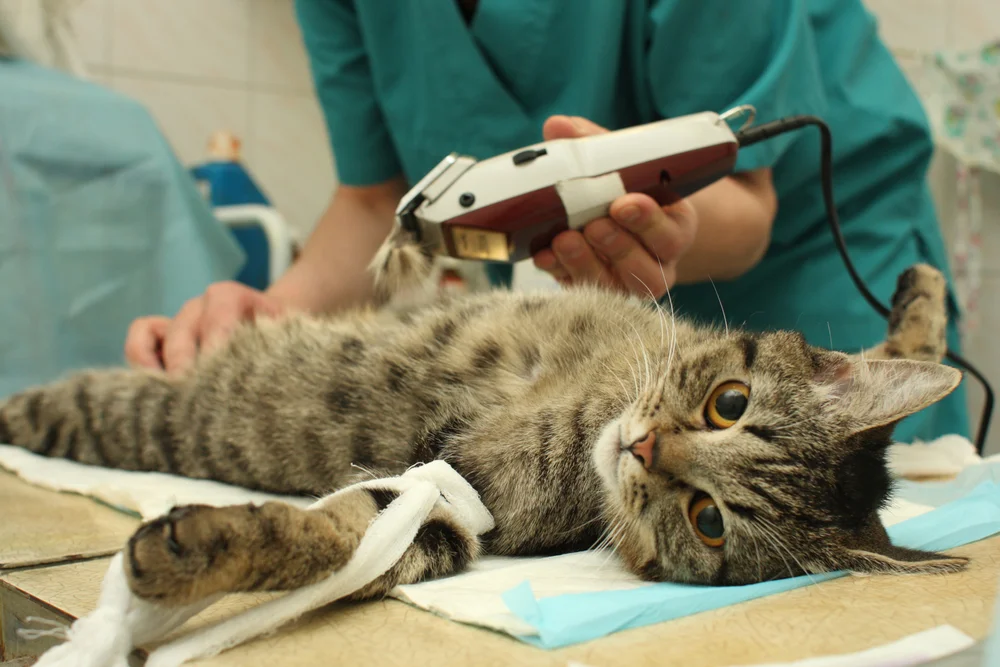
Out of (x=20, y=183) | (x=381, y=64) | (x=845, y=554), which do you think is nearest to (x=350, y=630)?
(x=845, y=554)

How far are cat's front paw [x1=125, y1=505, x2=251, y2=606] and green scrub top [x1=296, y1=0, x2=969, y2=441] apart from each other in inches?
34.0

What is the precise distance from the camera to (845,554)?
0.66 m

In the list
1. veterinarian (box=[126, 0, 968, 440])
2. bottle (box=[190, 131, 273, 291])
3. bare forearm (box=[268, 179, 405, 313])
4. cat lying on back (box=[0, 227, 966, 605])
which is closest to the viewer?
cat lying on back (box=[0, 227, 966, 605])

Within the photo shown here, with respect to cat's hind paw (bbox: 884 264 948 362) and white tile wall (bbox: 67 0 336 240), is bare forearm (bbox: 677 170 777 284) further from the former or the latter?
white tile wall (bbox: 67 0 336 240)

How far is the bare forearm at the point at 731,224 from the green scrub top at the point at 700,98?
50mm

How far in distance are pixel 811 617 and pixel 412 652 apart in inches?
10.8

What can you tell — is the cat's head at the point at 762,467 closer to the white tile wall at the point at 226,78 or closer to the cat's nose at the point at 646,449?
the cat's nose at the point at 646,449

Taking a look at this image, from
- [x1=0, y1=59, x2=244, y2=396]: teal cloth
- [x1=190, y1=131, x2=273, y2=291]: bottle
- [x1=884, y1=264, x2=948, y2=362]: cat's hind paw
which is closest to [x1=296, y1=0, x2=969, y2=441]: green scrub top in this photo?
[x1=884, y1=264, x2=948, y2=362]: cat's hind paw

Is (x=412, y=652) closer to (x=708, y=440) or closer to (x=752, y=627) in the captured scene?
(x=752, y=627)

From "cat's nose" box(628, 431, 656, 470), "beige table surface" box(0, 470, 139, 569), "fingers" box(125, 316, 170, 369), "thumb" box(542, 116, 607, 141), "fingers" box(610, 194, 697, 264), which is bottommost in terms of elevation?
"beige table surface" box(0, 470, 139, 569)

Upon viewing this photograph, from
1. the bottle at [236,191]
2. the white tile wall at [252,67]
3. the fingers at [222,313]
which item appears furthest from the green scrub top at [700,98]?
the white tile wall at [252,67]

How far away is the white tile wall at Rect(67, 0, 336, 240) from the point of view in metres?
2.71

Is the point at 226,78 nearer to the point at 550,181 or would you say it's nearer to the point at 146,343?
the point at 146,343

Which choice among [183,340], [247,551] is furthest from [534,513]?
[183,340]
